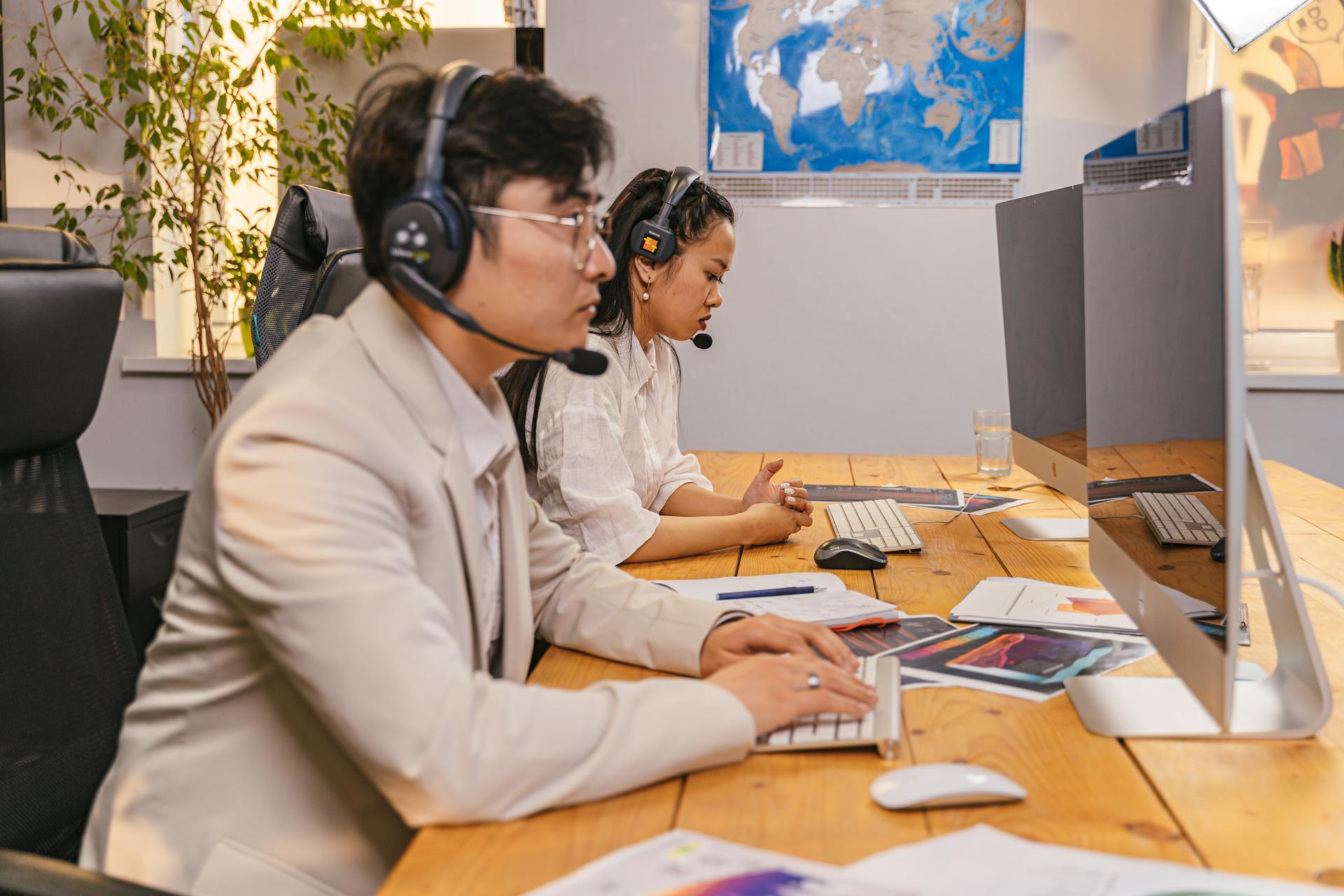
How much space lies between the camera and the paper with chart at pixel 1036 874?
62 cm

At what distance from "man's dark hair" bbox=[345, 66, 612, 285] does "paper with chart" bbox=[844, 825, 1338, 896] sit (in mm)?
540

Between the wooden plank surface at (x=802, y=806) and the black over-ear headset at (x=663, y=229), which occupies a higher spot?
the black over-ear headset at (x=663, y=229)

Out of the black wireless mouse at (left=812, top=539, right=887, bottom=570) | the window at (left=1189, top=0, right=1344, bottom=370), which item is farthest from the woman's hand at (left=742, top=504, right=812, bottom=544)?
the window at (left=1189, top=0, right=1344, bottom=370)

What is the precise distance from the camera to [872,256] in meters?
3.35

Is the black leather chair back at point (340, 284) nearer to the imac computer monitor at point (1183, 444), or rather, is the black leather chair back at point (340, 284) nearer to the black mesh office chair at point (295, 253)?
the black mesh office chair at point (295, 253)

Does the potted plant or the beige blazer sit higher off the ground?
the potted plant

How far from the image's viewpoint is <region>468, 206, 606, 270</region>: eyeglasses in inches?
34.3

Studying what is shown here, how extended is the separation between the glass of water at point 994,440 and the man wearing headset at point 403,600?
1.39 metres

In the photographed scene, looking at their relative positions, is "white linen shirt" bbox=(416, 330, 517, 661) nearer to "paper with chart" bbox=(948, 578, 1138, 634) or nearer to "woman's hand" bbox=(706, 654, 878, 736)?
"woman's hand" bbox=(706, 654, 878, 736)

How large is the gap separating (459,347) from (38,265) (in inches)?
17.3

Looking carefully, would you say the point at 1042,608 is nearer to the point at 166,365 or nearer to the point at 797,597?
the point at 797,597

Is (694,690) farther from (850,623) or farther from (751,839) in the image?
(850,623)

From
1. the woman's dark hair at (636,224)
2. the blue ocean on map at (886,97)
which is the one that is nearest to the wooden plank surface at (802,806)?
the woman's dark hair at (636,224)

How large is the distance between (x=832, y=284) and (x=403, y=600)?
2.80 m
